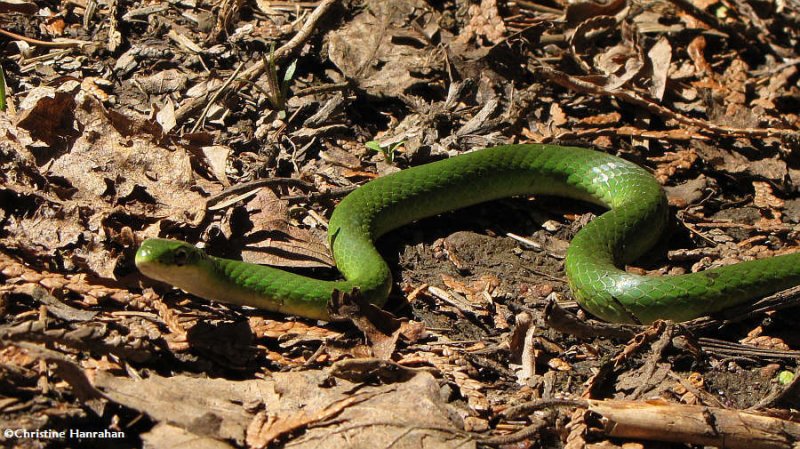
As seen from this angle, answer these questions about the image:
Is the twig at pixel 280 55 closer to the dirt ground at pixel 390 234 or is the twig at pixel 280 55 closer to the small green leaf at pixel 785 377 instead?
the dirt ground at pixel 390 234

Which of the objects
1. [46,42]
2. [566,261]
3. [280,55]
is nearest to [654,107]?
[566,261]

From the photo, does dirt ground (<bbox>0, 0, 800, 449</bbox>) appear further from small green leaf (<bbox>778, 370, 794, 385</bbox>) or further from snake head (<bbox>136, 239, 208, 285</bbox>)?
snake head (<bbox>136, 239, 208, 285</bbox>)

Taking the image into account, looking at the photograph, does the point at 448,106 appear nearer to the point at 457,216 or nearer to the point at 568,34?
the point at 457,216

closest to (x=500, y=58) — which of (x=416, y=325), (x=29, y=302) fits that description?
(x=416, y=325)

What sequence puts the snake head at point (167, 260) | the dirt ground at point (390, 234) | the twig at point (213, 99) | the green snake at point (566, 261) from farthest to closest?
1. the twig at point (213, 99)
2. the green snake at point (566, 261)
3. the snake head at point (167, 260)
4. the dirt ground at point (390, 234)

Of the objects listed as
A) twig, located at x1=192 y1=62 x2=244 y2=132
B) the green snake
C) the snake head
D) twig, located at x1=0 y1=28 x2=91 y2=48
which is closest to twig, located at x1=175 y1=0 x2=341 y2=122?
twig, located at x1=192 y1=62 x2=244 y2=132

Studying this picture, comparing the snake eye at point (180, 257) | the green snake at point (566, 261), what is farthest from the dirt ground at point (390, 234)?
the snake eye at point (180, 257)

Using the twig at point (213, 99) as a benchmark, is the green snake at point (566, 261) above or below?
below

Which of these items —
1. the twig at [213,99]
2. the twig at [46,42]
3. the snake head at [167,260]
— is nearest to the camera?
the snake head at [167,260]
